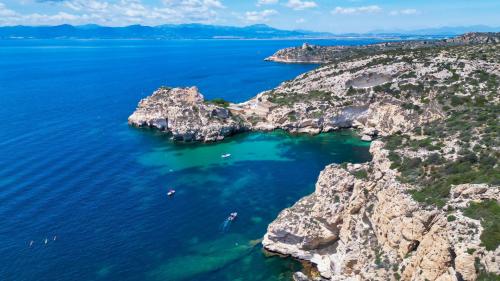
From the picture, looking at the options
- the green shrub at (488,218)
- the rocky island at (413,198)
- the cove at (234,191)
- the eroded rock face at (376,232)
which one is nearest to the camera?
the green shrub at (488,218)

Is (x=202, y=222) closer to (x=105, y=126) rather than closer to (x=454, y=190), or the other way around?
(x=454, y=190)

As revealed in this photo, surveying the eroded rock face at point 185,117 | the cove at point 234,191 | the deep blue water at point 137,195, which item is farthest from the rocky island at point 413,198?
the deep blue water at point 137,195

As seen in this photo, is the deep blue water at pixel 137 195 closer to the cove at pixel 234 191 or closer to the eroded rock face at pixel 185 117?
the cove at pixel 234 191

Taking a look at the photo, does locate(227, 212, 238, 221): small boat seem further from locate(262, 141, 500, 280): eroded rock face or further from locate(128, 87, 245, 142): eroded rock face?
locate(128, 87, 245, 142): eroded rock face

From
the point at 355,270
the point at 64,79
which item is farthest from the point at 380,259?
the point at 64,79

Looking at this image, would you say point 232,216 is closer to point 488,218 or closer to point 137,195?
point 137,195

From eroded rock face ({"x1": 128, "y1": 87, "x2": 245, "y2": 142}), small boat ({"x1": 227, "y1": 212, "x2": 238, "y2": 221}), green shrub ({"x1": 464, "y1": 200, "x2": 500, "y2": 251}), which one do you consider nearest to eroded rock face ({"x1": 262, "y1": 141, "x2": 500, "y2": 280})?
green shrub ({"x1": 464, "y1": 200, "x2": 500, "y2": 251})

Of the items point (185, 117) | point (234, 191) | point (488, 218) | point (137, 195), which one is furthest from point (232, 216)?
point (185, 117)
